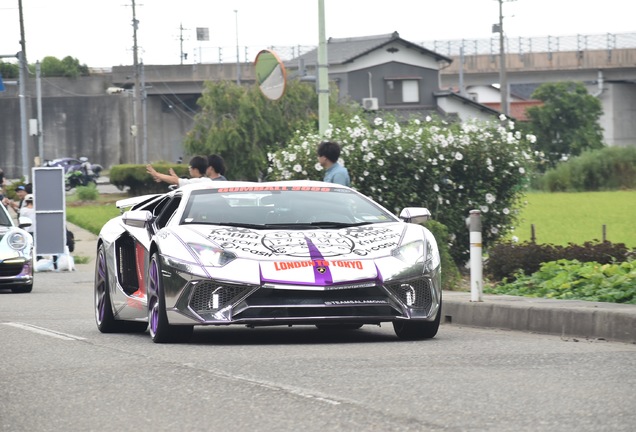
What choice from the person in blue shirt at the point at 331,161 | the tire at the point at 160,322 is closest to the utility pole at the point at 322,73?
the person in blue shirt at the point at 331,161

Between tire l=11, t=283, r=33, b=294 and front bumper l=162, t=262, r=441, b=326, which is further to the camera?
tire l=11, t=283, r=33, b=294

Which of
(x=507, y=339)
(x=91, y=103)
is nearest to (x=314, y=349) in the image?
(x=507, y=339)

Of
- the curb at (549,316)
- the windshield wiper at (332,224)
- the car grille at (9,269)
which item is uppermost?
the windshield wiper at (332,224)

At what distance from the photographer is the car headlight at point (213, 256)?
32.4ft

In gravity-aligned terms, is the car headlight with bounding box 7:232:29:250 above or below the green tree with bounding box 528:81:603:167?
below

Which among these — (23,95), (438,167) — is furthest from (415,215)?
(23,95)

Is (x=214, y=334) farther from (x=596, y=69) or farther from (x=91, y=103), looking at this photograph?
(x=91, y=103)

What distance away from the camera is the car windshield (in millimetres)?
10617

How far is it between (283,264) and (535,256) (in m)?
8.69

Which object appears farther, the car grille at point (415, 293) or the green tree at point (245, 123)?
the green tree at point (245, 123)

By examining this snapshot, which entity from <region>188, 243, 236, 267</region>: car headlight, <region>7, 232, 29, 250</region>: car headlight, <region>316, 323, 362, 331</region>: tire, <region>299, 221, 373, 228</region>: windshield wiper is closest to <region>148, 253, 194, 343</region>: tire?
<region>188, 243, 236, 267</region>: car headlight

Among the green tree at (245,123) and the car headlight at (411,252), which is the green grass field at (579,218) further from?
the car headlight at (411,252)

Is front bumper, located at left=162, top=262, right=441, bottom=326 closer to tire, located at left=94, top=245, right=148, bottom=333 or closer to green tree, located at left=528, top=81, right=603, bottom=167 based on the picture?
tire, located at left=94, top=245, right=148, bottom=333

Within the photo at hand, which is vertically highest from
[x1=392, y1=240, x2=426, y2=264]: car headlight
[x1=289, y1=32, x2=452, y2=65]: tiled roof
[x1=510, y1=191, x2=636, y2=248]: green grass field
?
[x1=289, y1=32, x2=452, y2=65]: tiled roof
